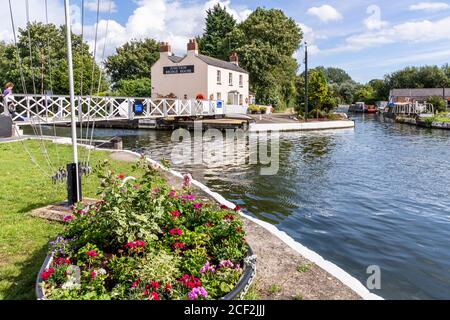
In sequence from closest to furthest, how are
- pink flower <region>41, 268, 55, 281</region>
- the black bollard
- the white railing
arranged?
pink flower <region>41, 268, 55, 281</region>
the black bollard
the white railing

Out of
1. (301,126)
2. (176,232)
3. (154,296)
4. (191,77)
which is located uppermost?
(191,77)

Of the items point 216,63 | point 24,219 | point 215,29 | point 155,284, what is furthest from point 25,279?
point 215,29

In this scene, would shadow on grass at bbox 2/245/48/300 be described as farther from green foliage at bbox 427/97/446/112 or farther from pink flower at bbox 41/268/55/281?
green foliage at bbox 427/97/446/112

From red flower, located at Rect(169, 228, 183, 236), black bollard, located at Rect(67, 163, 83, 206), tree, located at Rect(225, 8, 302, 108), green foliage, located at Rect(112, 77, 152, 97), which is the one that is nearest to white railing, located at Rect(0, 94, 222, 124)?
black bollard, located at Rect(67, 163, 83, 206)

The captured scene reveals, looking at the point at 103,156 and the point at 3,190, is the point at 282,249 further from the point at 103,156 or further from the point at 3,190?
the point at 103,156

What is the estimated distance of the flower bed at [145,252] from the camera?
144 inches

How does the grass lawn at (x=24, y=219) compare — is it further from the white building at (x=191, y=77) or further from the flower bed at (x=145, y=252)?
the white building at (x=191, y=77)

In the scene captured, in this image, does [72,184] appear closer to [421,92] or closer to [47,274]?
[47,274]

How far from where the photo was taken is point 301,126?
35.0 metres

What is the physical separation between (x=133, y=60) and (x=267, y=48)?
25057 millimetres

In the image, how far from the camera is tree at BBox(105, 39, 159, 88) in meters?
62.3

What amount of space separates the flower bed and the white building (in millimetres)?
33660

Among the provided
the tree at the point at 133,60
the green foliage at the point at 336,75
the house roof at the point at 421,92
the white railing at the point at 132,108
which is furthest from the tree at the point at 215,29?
the green foliage at the point at 336,75
